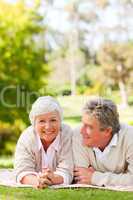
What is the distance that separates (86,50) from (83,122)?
115 ft

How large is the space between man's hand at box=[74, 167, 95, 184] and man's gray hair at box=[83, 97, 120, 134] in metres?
0.40

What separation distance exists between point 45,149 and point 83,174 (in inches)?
16.5

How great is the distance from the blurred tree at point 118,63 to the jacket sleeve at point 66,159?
29.7m

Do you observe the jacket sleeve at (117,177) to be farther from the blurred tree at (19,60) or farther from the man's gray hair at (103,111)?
the blurred tree at (19,60)

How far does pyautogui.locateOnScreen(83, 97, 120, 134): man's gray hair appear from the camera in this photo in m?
4.62

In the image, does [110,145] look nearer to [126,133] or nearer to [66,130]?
[126,133]

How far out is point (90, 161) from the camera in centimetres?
483

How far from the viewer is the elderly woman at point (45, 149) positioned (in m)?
4.71

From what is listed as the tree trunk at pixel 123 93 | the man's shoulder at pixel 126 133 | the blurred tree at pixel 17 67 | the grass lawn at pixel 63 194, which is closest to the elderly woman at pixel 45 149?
the grass lawn at pixel 63 194

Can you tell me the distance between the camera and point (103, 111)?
462 centimetres

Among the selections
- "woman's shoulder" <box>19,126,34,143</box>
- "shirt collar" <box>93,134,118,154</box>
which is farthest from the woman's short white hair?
"shirt collar" <box>93,134,118,154</box>

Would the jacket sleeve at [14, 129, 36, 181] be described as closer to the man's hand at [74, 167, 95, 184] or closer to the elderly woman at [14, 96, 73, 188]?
the elderly woman at [14, 96, 73, 188]

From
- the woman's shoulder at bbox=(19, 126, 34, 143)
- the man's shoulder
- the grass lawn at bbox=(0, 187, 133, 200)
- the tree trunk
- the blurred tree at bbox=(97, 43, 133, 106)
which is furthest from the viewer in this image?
the blurred tree at bbox=(97, 43, 133, 106)

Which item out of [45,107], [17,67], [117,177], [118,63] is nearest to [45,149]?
[45,107]
